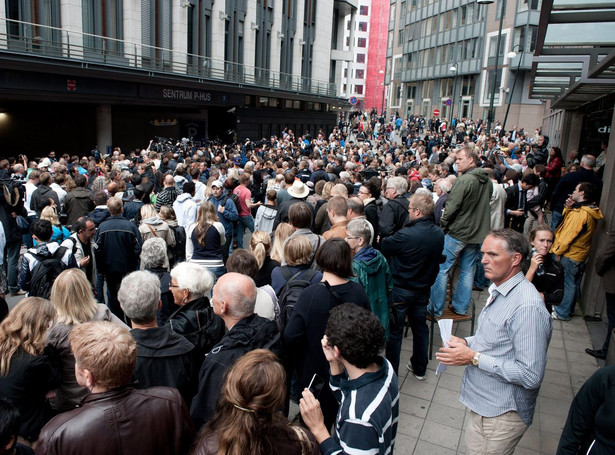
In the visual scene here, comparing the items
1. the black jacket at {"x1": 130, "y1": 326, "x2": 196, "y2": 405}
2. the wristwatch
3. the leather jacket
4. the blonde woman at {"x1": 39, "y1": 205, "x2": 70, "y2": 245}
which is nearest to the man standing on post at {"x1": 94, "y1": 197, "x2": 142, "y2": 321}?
the blonde woman at {"x1": 39, "y1": 205, "x2": 70, "y2": 245}

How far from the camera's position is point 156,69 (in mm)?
22641

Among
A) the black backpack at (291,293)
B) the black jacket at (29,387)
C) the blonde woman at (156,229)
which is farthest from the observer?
the blonde woman at (156,229)

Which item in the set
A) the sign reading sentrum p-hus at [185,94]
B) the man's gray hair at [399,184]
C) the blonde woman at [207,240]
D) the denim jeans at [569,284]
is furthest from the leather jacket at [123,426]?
the sign reading sentrum p-hus at [185,94]

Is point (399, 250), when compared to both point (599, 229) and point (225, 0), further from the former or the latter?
point (225, 0)

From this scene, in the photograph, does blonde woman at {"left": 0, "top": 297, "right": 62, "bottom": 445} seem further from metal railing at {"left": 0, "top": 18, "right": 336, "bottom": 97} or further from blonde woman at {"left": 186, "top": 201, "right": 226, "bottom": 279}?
metal railing at {"left": 0, "top": 18, "right": 336, "bottom": 97}

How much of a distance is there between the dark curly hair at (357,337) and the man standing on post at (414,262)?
243 cm

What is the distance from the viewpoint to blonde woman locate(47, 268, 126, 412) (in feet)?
11.0

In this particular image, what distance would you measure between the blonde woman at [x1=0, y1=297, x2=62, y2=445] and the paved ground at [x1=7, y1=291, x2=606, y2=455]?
9.41 ft

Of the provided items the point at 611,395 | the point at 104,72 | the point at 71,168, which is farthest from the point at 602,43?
the point at 104,72

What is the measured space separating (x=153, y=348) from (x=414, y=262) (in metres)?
2.90

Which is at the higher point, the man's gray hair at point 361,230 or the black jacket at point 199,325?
the man's gray hair at point 361,230

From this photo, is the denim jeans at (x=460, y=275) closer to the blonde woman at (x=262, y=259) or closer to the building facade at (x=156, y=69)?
the blonde woman at (x=262, y=259)

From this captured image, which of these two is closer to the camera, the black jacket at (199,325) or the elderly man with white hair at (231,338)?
the elderly man with white hair at (231,338)

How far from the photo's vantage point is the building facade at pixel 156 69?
59.0 ft
